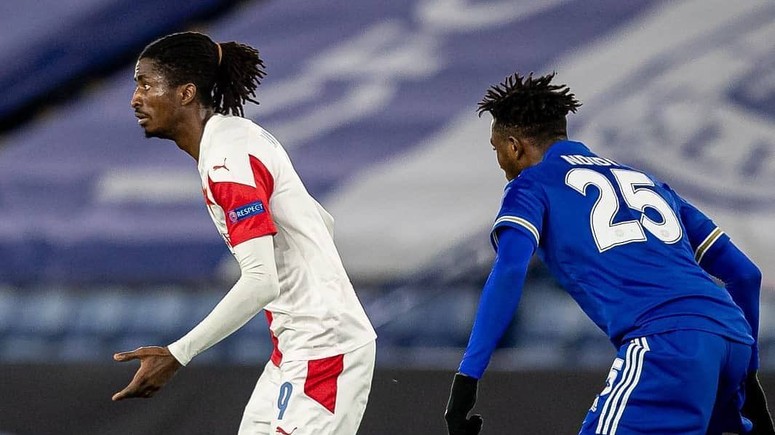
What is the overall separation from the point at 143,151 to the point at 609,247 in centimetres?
342

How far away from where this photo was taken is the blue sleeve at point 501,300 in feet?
10.4

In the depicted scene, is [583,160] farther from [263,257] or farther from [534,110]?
[263,257]

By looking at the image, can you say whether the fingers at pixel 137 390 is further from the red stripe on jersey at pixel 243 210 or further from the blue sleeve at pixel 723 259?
the blue sleeve at pixel 723 259

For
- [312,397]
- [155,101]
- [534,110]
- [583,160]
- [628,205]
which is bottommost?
[312,397]

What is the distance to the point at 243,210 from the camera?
3014mm

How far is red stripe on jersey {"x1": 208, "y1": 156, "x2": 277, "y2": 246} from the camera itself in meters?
3.00

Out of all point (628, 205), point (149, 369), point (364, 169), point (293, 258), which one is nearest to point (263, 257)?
point (293, 258)

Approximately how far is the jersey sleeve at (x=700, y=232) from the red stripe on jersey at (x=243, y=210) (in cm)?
128

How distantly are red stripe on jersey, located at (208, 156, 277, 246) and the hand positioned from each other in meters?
0.34

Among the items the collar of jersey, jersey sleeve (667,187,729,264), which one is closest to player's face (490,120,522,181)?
the collar of jersey

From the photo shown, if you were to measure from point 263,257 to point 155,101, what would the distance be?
63 cm

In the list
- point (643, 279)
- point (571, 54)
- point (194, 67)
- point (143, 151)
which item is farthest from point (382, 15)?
point (643, 279)

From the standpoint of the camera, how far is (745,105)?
595 centimetres

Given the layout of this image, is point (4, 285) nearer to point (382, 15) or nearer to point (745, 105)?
point (382, 15)
